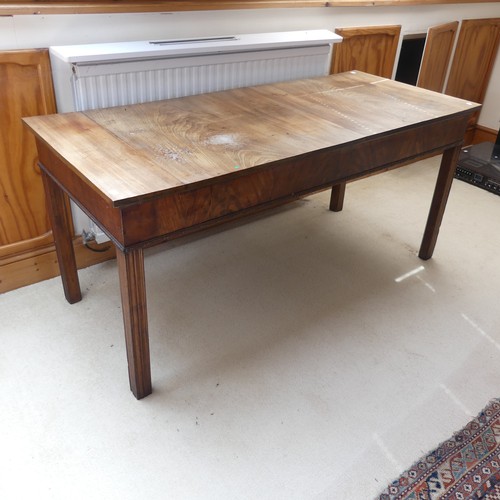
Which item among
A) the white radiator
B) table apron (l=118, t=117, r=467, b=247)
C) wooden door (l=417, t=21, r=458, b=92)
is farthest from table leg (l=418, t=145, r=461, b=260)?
wooden door (l=417, t=21, r=458, b=92)

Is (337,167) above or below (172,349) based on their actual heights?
above

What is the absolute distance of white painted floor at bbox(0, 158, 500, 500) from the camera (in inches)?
51.5

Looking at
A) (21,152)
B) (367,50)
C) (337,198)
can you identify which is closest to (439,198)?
(337,198)

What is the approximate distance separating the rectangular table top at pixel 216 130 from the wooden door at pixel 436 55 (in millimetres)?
1011

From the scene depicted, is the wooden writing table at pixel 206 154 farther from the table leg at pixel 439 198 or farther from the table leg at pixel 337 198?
the table leg at pixel 337 198

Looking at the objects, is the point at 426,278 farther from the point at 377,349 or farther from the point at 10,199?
the point at 10,199

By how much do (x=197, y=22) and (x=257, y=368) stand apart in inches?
52.6

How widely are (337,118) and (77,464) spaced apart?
1.31 meters

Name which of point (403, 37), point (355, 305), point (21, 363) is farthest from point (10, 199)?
point (403, 37)

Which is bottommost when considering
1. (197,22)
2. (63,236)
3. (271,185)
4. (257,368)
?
(257,368)

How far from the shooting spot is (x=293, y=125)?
159 centimetres

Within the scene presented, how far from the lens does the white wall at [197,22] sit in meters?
1.60

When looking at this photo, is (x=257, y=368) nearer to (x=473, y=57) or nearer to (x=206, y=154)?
(x=206, y=154)

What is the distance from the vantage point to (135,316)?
1.34 metres
